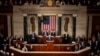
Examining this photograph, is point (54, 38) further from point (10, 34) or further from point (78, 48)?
point (10, 34)

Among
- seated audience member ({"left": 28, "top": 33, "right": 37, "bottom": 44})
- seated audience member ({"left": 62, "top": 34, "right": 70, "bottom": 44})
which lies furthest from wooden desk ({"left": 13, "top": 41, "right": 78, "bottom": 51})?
seated audience member ({"left": 62, "top": 34, "right": 70, "bottom": 44})

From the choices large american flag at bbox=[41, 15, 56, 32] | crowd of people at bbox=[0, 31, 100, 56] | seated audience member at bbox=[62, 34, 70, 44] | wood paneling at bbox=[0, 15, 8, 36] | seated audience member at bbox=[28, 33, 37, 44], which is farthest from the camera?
wood paneling at bbox=[0, 15, 8, 36]

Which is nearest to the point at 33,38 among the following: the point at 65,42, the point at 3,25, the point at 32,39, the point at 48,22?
the point at 32,39

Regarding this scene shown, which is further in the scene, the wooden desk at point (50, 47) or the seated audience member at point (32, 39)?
the seated audience member at point (32, 39)

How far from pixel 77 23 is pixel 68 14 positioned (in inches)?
48.2

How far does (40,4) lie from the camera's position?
2353 centimetres

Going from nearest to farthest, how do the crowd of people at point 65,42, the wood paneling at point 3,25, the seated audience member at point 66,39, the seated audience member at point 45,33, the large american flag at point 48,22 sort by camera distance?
the crowd of people at point 65,42, the seated audience member at point 66,39, the seated audience member at point 45,33, the large american flag at point 48,22, the wood paneling at point 3,25

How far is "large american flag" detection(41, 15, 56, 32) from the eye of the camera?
2380 centimetres

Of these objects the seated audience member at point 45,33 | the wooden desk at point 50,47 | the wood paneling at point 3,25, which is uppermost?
the wood paneling at point 3,25

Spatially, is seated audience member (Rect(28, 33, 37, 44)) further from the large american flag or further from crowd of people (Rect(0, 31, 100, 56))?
the large american flag

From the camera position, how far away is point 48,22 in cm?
2375

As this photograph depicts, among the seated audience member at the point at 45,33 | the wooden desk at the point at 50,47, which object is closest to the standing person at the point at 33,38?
the seated audience member at the point at 45,33

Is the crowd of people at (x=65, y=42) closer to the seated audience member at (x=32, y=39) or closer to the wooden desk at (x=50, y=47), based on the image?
the seated audience member at (x=32, y=39)

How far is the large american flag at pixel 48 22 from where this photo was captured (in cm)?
2380
